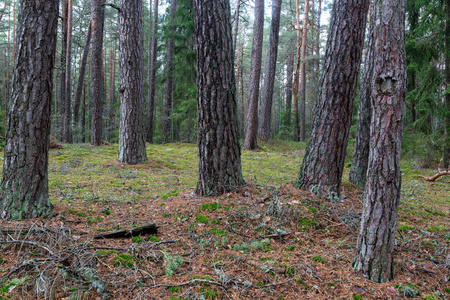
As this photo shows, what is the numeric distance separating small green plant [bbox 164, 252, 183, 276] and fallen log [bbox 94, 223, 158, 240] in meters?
0.59

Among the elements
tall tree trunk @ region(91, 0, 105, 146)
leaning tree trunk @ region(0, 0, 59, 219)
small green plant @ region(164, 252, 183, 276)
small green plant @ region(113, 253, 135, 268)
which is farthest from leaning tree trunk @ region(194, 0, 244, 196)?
tall tree trunk @ region(91, 0, 105, 146)

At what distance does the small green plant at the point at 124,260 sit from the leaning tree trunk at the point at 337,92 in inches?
107

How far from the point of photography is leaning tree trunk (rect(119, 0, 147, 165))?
725cm

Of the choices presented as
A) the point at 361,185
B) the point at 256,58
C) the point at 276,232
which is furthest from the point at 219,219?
the point at 256,58

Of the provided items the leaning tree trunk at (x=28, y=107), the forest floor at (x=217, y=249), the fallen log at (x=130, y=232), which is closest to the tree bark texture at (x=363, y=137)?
the forest floor at (x=217, y=249)

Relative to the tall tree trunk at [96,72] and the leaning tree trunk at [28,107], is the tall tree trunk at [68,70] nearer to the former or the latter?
the tall tree trunk at [96,72]

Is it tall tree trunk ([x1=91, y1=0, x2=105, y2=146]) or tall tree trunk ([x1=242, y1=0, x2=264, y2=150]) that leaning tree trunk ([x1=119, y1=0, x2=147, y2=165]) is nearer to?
tall tree trunk ([x1=91, y1=0, x2=105, y2=146])

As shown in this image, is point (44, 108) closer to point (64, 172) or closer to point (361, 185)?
point (64, 172)

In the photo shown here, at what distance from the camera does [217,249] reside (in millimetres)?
2912

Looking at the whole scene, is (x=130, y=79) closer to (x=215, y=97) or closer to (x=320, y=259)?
(x=215, y=97)

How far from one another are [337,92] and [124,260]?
354cm

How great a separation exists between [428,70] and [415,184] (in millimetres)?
4501

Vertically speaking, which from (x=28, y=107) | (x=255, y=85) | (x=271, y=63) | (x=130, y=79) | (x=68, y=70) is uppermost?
(x=271, y=63)

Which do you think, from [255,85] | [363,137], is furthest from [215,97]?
[255,85]
